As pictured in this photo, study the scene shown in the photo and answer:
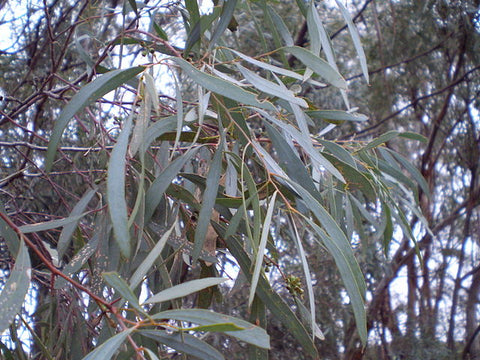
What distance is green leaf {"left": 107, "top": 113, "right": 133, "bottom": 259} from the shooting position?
2.37 feet

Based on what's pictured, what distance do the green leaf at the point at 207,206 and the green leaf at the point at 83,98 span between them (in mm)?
197

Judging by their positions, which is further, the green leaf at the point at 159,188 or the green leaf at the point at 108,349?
the green leaf at the point at 159,188

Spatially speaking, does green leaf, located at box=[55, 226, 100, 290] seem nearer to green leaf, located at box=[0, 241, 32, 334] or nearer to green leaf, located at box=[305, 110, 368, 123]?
green leaf, located at box=[0, 241, 32, 334]

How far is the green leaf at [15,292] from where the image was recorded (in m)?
0.71

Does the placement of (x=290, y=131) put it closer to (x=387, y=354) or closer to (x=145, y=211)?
(x=145, y=211)

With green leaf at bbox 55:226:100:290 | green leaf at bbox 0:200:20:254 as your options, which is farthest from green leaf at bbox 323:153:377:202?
green leaf at bbox 0:200:20:254

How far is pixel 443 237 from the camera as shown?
485 cm

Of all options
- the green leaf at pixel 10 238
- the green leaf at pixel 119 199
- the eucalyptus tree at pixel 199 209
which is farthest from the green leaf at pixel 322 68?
the green leaf at pixel 10 238

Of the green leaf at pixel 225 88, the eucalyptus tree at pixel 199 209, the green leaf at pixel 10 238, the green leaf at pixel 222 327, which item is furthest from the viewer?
the green leaf at pixel 10 238

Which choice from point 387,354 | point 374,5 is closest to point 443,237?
point 387,354

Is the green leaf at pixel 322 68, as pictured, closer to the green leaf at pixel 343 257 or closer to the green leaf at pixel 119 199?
the green leaf at pixel 343 257

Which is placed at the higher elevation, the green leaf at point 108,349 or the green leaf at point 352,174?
the green leaf at point 352,174

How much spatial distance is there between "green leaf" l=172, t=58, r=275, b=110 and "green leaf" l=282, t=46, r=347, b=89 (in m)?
0.14

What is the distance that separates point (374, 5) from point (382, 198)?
2922mm
